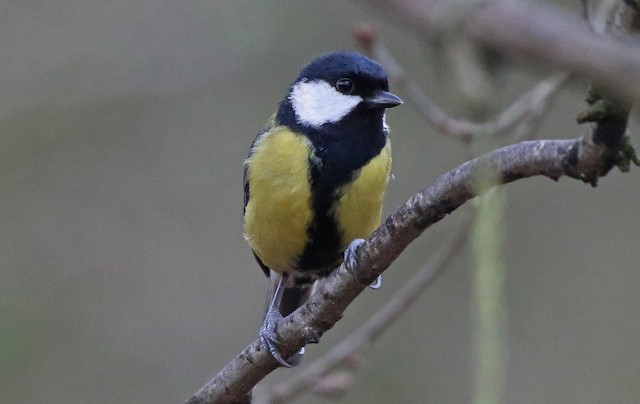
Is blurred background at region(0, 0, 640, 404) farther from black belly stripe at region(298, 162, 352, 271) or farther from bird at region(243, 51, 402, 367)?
black belly stripe at region(298, 162, 352, 271)

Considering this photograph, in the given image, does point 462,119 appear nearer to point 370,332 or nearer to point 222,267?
point 370,332

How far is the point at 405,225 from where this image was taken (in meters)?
1.79

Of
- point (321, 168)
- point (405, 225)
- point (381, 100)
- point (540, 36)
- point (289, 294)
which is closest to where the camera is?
point (540, 36)

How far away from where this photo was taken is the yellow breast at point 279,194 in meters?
2.78

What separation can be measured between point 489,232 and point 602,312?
3.99 meters

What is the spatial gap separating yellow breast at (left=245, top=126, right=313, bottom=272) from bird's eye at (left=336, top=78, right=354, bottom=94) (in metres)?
0.23

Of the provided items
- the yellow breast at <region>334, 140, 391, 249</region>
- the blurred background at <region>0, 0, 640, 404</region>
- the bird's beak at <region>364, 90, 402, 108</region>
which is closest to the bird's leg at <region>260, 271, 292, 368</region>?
the yellow breast at <region>334, 140, 391, 249</region>

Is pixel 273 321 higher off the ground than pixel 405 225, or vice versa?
pixel 405 225

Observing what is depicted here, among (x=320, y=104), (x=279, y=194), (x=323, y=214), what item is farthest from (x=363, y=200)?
(x=320, y=104)

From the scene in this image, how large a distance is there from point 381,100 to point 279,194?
17.5 inches

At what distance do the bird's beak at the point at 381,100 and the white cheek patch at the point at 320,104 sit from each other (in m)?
0.04

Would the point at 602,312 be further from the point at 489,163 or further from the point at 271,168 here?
the point at 489,163

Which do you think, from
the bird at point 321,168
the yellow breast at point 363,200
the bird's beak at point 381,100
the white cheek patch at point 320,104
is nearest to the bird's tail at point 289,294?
the bird at point 321,168

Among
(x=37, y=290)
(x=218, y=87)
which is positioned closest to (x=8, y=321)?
(x=37, y=290)
